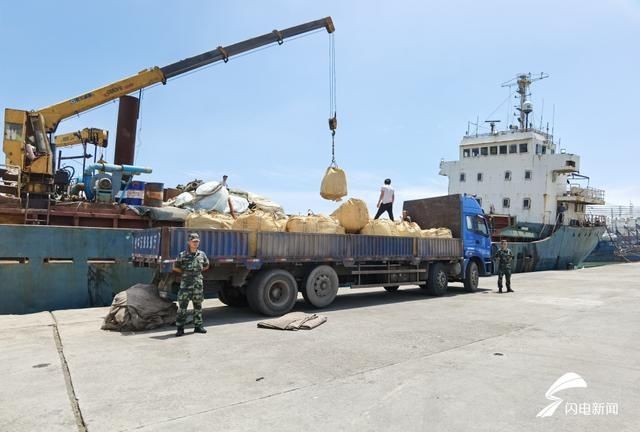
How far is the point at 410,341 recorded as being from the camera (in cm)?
730

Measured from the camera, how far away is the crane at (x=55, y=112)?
1264cm

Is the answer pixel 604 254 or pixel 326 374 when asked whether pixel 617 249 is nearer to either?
pixel 604 254

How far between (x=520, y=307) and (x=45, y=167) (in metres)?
13.0

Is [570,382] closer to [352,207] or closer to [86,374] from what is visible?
[86,374]

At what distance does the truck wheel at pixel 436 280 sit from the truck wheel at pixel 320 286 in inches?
153

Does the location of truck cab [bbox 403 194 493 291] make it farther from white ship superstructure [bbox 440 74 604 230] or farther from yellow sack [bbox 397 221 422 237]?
white ship superstructure [bbox 440 74 604 230]

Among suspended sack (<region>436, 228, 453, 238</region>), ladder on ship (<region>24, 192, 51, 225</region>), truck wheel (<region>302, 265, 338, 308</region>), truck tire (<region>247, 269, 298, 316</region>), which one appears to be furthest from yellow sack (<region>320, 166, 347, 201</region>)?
ladder on ship (<region>24, 192, 51, 225</region>)

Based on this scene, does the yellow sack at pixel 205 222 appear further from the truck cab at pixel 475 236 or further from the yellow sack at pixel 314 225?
the truck cab at pixel 475 236

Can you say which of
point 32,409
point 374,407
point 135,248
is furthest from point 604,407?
point 135,248

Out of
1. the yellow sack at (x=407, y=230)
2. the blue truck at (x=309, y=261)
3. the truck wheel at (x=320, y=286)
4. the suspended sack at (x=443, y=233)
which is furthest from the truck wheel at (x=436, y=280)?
the truck wheel at (x=320, y=286)

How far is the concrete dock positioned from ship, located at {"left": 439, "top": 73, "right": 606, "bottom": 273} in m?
20.4

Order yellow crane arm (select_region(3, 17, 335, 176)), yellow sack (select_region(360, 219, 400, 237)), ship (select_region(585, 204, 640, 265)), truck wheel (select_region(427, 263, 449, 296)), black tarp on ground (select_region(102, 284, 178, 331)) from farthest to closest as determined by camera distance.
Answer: ship (select_region(585, 204, 640, 265)) < truck wheel (select_region(427, 263, 449, 296)) < yellow crane arm (select_region(3, 17, 335, 176)) < yellow sack (select_region(360, 219, 400, 237)) < black tarp on ground (select_region(102, 284, 178, 331))

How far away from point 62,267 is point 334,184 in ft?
21.2

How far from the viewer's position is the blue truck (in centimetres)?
869
